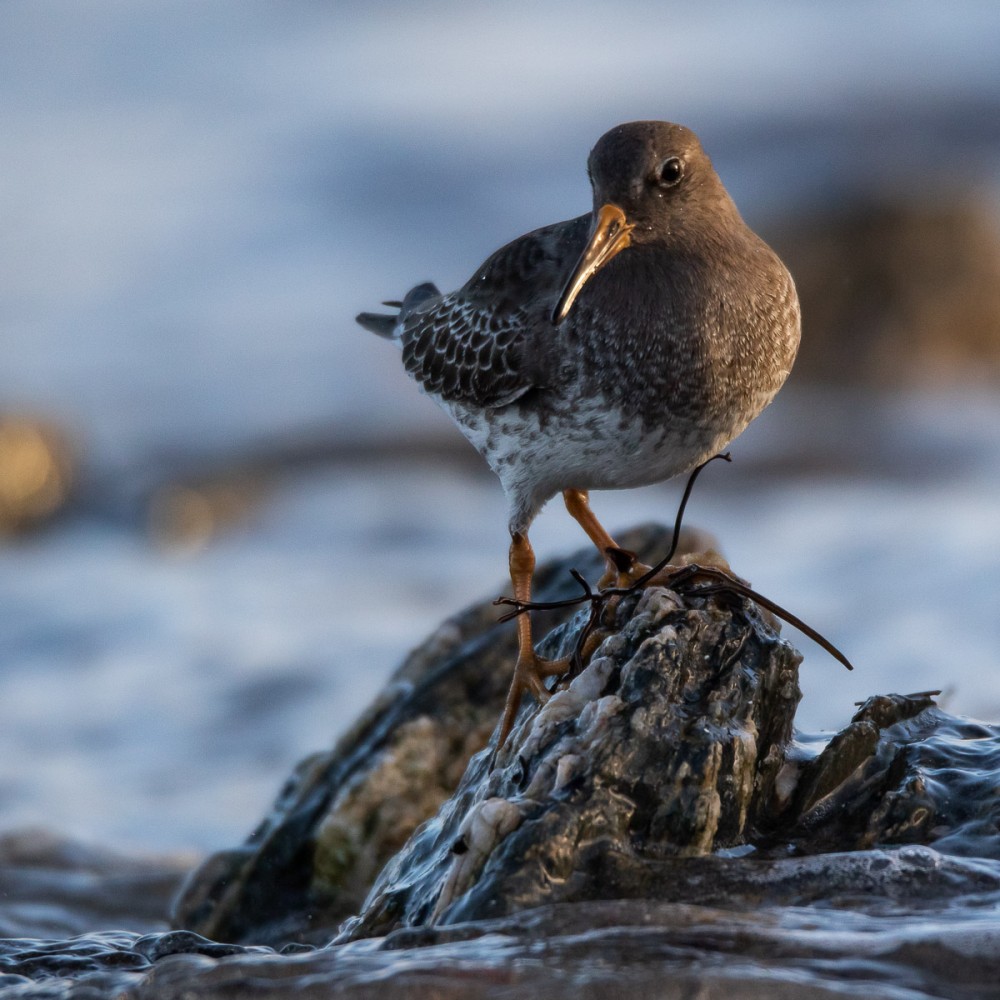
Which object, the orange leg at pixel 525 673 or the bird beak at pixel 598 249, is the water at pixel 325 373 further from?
the bird beak at pixel 598 249

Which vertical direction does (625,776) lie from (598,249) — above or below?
below

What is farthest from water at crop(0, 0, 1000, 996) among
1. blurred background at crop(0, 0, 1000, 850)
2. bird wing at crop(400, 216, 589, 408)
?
bird wing at crop(400, 216, 589, 408)

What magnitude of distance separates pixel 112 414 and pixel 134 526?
2.75 m

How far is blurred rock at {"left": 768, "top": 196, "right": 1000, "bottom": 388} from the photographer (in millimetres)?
14023

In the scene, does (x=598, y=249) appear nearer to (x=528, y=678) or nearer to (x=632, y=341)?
(x=632, y=341)

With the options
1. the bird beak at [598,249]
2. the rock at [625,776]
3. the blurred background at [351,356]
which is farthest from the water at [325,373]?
the bird beak at [598,249]

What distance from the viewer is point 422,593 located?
10391 mm

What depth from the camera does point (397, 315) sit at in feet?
22.7

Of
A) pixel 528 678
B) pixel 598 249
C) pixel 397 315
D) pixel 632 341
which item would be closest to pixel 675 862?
pixel 528 678

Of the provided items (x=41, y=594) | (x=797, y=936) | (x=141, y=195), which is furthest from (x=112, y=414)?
(x=797, y=936)

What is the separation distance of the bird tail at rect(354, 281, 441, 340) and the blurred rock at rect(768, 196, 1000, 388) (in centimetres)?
780

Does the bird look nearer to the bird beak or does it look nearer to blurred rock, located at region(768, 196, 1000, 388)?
the bird beak

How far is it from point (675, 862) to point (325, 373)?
39.2 feet

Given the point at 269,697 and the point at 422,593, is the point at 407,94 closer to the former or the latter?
the point at 422,593
